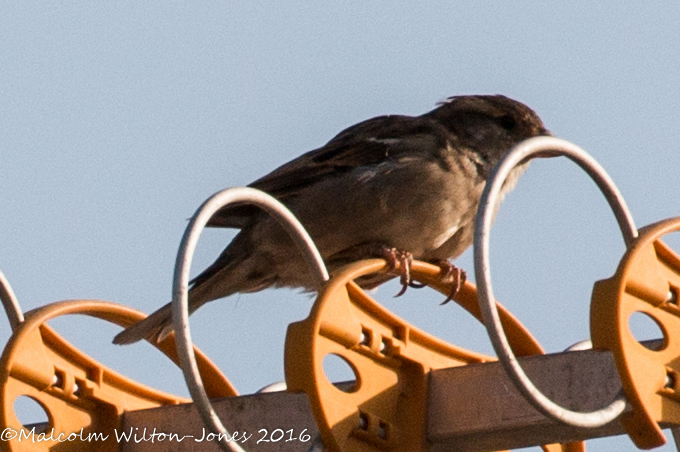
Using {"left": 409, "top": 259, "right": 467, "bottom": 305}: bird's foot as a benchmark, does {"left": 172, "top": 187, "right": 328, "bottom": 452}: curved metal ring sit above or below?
above

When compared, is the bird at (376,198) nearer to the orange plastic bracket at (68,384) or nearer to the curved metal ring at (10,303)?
the orange plastic bracket at (68,384)

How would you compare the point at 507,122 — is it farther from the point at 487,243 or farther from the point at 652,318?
the point at 487,243

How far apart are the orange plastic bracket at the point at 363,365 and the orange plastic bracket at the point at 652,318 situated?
0.61m

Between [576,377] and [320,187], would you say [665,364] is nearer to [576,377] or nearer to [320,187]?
[576,377]

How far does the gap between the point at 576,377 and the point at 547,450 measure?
1.01 meters

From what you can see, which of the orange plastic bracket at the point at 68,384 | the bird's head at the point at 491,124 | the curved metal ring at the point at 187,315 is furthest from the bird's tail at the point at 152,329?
the bird's head at the point at 491,124

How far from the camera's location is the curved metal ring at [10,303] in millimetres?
3963

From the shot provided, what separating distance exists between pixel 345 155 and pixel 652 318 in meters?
2.75

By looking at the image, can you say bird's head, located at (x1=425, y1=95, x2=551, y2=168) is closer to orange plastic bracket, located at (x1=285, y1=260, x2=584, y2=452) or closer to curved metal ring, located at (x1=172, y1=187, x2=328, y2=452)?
orange plastic bracket, located at (x1=285, y1=260, x2=584, y2=452)

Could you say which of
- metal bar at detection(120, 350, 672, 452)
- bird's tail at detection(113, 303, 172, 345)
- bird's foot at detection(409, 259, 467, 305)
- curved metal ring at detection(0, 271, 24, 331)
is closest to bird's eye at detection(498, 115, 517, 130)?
bird's foot at detection(409, 259, 467, 305)

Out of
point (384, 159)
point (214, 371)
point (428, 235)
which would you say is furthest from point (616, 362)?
point (384, 159)

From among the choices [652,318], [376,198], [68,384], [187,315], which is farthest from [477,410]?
[376,198]

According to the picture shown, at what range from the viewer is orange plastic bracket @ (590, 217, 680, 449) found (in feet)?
11.6

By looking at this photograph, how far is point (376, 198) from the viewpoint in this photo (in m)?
6.02
